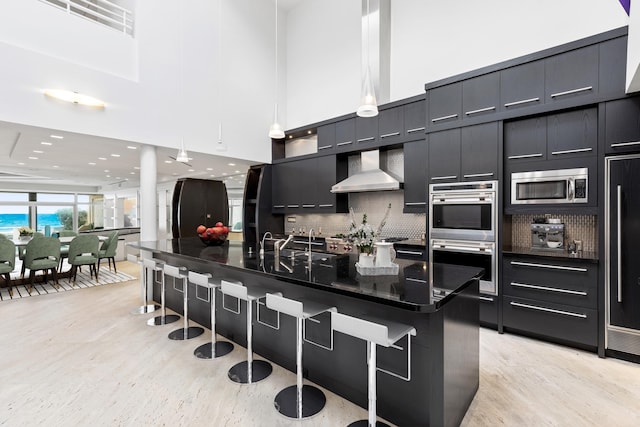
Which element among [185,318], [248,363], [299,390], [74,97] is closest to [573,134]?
[299,390]

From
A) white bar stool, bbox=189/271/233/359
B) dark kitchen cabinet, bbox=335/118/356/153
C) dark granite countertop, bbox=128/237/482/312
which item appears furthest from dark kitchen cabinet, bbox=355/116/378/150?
white bar stool, bbox=189/271/233/359

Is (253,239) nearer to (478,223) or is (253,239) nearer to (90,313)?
(90,313)

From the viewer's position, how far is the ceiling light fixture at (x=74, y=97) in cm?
364

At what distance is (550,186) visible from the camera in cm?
303

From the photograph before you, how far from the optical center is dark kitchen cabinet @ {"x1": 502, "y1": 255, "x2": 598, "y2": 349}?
2746 mm

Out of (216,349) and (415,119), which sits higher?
(415,119)

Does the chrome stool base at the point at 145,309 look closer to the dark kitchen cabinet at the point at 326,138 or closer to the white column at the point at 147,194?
the white column at the point at 147,194

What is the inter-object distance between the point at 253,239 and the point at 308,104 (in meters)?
3.08

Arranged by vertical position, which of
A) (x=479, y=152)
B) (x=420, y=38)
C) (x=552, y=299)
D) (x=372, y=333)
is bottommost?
(x=552, y=299)

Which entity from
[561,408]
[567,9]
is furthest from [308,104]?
[561,408]

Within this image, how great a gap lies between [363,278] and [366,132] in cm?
348

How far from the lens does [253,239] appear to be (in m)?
6.36

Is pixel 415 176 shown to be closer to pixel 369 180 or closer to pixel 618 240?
pixel 369 180

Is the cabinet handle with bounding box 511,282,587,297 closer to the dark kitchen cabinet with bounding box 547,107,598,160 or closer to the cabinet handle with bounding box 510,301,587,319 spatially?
the cabinet handle with bounding box 510,301,587,319
